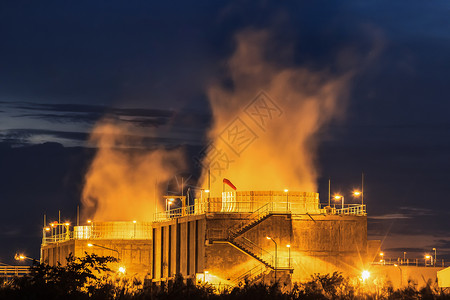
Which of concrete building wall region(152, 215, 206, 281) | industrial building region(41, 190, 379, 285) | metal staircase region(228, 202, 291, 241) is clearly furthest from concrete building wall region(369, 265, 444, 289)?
concrete building wall region(152, 215, 206, 281)

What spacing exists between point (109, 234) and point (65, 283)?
64222mm

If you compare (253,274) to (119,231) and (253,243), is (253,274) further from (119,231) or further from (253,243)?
(119,231)

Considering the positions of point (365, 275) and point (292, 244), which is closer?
point (365, 275)

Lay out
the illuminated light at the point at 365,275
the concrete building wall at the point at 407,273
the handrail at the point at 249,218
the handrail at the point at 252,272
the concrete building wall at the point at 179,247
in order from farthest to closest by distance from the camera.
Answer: the concrete building wall at the point at 407,273
the concrete building wall at the point at 179,247
the handrail at the point at 249,218
the illuminated light at the point at 365,275
the handrail at the point at 252,272

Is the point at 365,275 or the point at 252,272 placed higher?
the point at 252,272

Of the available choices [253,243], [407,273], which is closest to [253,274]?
[253,243]

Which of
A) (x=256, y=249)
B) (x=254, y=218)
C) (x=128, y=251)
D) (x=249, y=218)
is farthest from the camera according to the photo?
(x=128, y=251)

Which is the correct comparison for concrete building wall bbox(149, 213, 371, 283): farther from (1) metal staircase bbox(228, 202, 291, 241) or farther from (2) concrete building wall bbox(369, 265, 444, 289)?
(2) concrete building wall bbox(369, 265, 444, 289)

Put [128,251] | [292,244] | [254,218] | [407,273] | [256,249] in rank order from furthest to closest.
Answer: [128,251] → [407,273] → [254,218] → [292,244] → [256,249]

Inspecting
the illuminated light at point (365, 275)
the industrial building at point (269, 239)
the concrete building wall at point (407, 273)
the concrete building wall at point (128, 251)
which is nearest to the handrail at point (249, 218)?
the industrial building at point (269, 239)

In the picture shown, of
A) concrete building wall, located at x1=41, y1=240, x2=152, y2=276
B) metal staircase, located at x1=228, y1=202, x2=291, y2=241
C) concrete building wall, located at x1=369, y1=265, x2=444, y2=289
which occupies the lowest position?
concrete building wall, located at x1=369, y1=265, x2=444, y2=289

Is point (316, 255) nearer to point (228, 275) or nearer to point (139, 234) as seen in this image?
point (228, 275)

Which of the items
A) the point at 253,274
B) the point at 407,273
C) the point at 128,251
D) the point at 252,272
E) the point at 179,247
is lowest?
the point at 407,273

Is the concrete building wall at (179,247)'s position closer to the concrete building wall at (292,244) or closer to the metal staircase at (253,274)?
the concrete building wall at (292,244)
